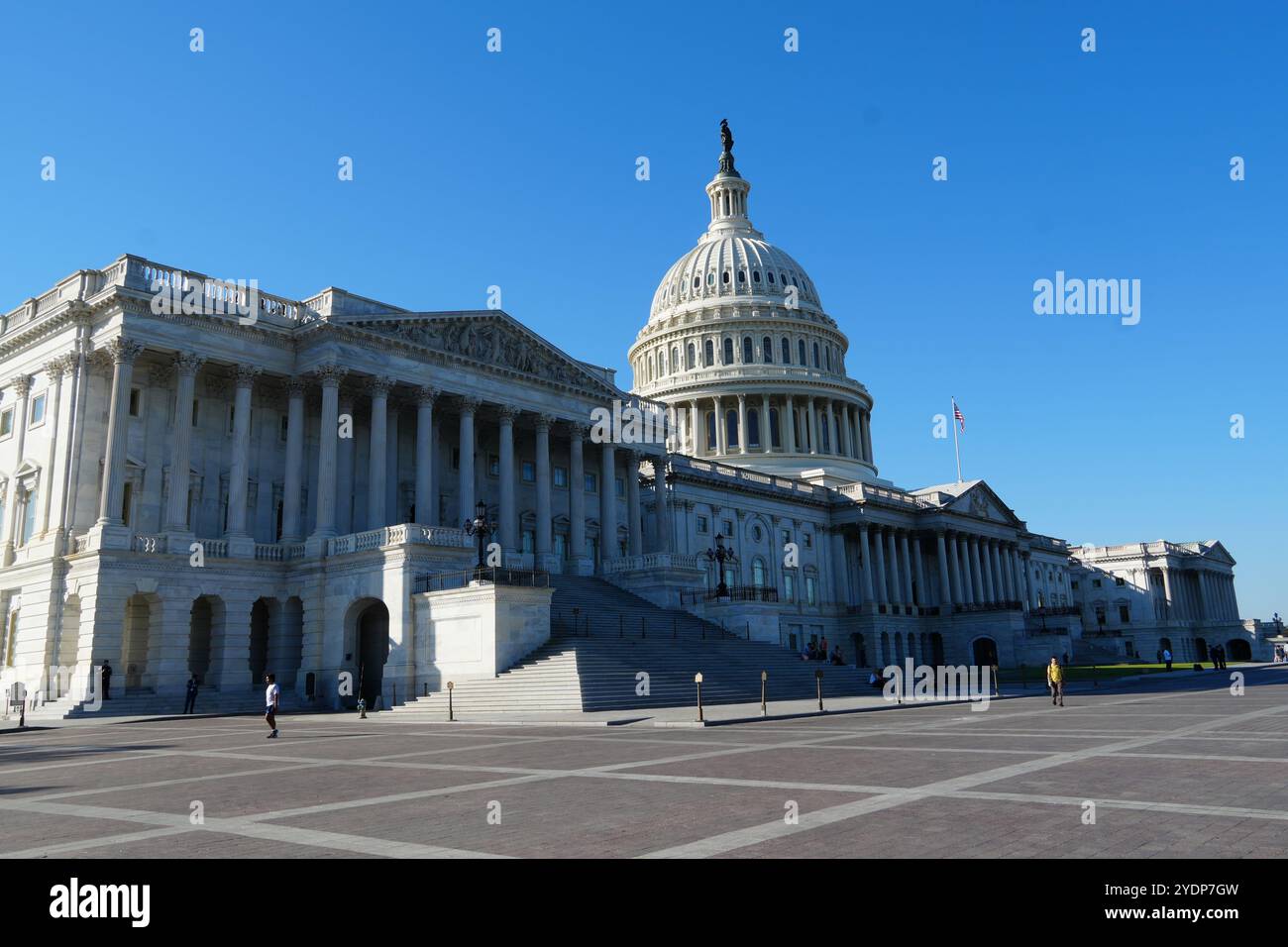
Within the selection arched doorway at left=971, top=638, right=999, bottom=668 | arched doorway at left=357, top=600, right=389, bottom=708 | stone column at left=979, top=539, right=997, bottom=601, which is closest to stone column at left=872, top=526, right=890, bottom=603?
arched doorway at left=971, top=638, right=999, bottom=668

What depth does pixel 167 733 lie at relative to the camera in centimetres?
3050

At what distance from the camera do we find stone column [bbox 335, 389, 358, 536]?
51.7m

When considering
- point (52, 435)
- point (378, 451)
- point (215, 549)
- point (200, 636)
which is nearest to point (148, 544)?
point (215, 549)

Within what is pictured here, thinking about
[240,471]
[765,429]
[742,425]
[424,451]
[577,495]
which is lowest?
[240,471]

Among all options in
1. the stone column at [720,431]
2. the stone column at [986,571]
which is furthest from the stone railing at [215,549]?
the stone column at [986,571]

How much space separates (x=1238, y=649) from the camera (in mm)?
145500

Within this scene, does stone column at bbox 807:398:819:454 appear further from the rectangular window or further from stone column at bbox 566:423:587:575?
the rectangular window

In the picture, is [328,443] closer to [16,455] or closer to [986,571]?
[16,455]

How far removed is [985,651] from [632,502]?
47.9 m

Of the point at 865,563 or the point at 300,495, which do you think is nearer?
the point at 300,495

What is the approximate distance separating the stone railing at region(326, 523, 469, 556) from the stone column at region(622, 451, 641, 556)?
62.6 ft

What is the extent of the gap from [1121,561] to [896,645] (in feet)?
209
